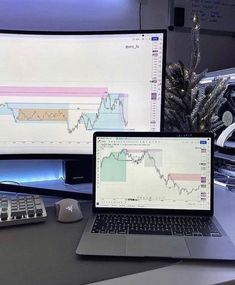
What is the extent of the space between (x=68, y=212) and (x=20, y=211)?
0.37 feet

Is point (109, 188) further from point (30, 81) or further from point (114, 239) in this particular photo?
point (30, 81)

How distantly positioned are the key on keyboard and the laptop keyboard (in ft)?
0.47

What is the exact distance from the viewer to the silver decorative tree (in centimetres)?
103

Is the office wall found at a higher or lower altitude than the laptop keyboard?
higher

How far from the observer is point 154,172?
0.83 m

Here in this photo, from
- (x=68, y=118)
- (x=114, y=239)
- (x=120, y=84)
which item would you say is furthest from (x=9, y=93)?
(x=114, y=239)

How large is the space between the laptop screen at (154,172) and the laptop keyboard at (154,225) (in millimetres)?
33

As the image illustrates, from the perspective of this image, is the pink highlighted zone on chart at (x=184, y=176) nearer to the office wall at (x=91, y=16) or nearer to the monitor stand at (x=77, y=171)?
the monitor stand at (x=77, y=171)

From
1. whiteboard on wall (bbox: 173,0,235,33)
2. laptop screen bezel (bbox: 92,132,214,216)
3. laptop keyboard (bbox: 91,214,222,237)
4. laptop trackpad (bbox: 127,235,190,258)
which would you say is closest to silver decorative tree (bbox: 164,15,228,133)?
laptop screen bezel (bbox: 92,132,214,216)

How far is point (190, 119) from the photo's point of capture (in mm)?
1022

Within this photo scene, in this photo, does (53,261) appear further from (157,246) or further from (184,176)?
(184,176)

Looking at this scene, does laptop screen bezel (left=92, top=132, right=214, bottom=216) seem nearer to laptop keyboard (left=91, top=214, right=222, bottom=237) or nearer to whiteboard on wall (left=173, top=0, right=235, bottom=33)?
laptop keyboard (left=91, top=214, right=222, bottom=237)

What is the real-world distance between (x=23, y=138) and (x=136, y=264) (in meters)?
0.54

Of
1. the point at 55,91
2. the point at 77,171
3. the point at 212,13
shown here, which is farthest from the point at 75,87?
the point at 212,13
